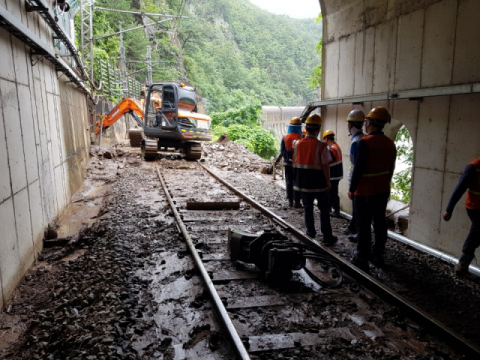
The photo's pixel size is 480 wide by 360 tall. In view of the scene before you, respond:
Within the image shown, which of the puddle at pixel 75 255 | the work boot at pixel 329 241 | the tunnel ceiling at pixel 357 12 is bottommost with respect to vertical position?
the puddle at pixel 75 255

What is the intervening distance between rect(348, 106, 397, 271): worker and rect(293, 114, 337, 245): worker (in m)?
0.84

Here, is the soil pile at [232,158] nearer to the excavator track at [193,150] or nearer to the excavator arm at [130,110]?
the excavator track at [193,150]

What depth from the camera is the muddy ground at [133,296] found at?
331 centimetres

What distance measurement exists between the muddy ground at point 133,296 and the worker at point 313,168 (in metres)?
0.83

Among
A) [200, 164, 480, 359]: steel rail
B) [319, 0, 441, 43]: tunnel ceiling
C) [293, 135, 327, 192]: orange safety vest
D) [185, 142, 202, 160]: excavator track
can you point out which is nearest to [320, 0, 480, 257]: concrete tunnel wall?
[319, 0, 441, 43]: tunnel ceiling

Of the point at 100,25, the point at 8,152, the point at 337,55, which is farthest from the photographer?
the point at 100,25

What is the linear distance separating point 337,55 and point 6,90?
21.6 feet

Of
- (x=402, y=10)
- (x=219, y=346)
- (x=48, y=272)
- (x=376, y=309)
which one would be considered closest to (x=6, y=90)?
(x=48, y=272)

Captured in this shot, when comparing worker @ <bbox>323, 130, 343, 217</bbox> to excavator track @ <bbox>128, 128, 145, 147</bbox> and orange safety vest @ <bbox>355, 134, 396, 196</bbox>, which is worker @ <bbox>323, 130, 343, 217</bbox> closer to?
orange safety vest @ <bbox>355, 134, 396, 196</bbox>

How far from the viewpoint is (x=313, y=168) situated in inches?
227

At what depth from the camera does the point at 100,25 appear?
31.9 metres

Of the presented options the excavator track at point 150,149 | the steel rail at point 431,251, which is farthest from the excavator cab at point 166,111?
the steel rail at point 431,251

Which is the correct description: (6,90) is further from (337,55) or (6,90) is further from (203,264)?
(337,55)

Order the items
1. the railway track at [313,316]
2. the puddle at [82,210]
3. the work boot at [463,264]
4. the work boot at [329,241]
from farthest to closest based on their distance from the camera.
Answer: the puddle at [82,210], the work boot at [329,241], the work boot at [463,264], the railway track at [313,316]
